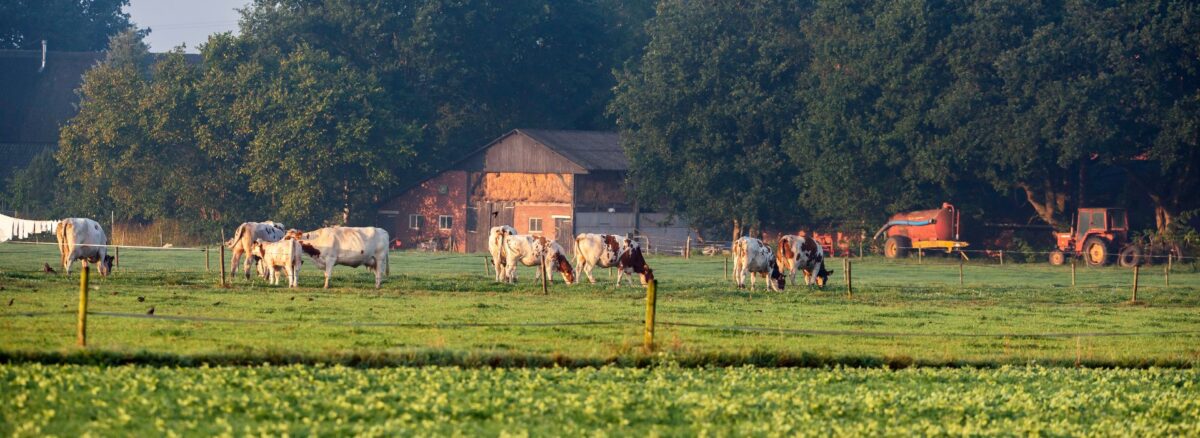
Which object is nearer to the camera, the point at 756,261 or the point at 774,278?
the point at 756,261

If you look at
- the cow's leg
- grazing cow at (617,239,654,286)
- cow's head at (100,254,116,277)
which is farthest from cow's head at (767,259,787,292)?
cow's head at (100,254,116,277)

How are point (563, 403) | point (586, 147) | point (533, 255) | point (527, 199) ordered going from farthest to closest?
point (586, 147)
point (527, 199)
point (533, 255)
point (563, 403)

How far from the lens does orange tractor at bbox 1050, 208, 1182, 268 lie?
62000mm

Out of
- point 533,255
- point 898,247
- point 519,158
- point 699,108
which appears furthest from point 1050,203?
point 533,255

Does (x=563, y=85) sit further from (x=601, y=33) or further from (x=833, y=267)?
(x=833, y=267)

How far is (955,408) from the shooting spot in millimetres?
18266

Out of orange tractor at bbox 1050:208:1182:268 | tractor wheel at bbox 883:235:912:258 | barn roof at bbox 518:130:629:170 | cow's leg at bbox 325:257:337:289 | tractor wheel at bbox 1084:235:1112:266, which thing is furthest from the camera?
barn roof at bbox 518:130:629:170

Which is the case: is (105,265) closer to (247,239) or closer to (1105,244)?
(247,239)

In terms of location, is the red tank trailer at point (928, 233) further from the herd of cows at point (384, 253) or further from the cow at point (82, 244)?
the cow at point (82, 244)

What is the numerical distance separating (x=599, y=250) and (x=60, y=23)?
10206 centimetres

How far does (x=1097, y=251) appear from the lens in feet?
206

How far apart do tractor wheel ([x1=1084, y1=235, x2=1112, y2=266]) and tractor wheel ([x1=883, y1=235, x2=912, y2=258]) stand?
8.37m

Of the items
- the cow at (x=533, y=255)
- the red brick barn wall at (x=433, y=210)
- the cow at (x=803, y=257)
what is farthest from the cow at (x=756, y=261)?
the red brick barn wall at (x=433, y=210)

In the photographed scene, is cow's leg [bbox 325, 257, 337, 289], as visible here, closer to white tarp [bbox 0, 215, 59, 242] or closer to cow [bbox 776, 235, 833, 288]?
cow [bbox 776, 235, 833, 288]
